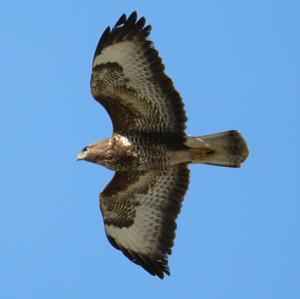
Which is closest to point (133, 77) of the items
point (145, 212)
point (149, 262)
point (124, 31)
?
point (124, 31)

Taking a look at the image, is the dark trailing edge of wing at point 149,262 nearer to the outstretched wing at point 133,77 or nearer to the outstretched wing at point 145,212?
the outstretched wing at point 145,212

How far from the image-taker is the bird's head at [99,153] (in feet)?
44.7

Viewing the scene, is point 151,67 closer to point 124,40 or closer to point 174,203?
point 124,40

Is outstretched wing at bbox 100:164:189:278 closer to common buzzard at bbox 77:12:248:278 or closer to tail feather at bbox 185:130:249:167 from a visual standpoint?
common buzzard at bbox 77:12:248:278

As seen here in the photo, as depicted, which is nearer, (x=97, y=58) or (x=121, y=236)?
(x=97, y=58)

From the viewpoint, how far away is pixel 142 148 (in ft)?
44.6

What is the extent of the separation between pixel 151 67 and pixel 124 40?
0.51m

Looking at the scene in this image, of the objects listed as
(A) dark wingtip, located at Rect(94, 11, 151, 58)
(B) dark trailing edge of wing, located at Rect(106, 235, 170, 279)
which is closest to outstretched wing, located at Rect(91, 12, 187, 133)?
(A) dark wingtip, located at Rect(94, 11, 151, 58)

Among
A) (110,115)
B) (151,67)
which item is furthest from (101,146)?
(151,67)

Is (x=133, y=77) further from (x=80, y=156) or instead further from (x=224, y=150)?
(x=224, y=150)

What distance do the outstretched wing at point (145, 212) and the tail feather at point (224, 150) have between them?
40 cm

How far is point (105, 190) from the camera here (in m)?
13.9

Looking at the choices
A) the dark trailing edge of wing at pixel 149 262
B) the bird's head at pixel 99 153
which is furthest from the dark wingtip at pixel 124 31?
the dark trailing edge of wing at pixel 149 262

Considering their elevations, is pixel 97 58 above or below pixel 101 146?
above
